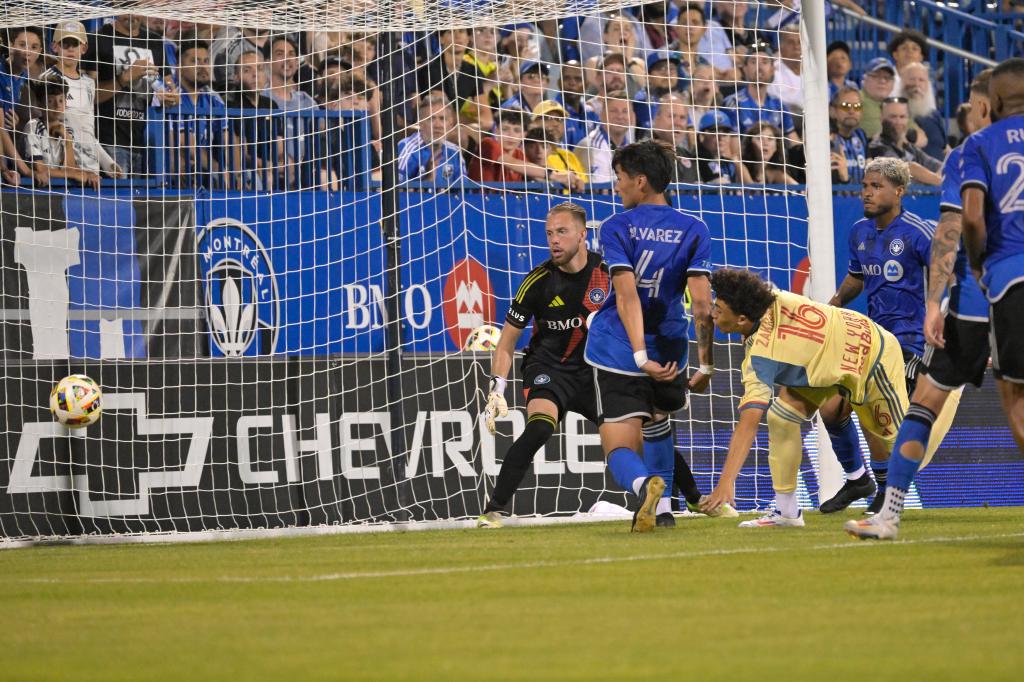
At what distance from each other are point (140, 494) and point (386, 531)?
6.57 feet

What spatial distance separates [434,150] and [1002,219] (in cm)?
838

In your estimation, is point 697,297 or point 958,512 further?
point 958,512

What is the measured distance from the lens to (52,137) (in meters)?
13.2

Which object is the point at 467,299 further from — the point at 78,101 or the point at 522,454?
the point at 522,454


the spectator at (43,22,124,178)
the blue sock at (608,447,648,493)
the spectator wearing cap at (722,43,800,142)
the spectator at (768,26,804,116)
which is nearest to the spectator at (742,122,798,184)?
the spectator wearing cap at (722,43,800,142)

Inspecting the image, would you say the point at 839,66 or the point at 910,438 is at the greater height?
the point at 839,66

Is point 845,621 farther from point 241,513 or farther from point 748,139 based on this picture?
point 748,139

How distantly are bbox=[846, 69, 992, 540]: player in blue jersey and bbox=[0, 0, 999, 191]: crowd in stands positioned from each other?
5413 mm

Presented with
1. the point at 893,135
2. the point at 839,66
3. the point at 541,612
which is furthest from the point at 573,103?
the point at 541,612

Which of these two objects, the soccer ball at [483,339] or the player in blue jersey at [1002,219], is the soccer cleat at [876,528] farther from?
the soccer ball at [483,339]

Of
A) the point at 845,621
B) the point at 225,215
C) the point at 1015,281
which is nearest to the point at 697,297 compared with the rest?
the point at 1015,281

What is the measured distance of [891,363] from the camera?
9516 millimetres

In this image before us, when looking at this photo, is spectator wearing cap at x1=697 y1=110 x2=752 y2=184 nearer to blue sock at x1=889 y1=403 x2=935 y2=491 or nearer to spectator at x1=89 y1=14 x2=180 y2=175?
spectator at x1=89 y1=14 x2=180 y2=175

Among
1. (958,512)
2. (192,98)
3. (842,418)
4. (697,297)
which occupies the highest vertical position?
(192,98)
